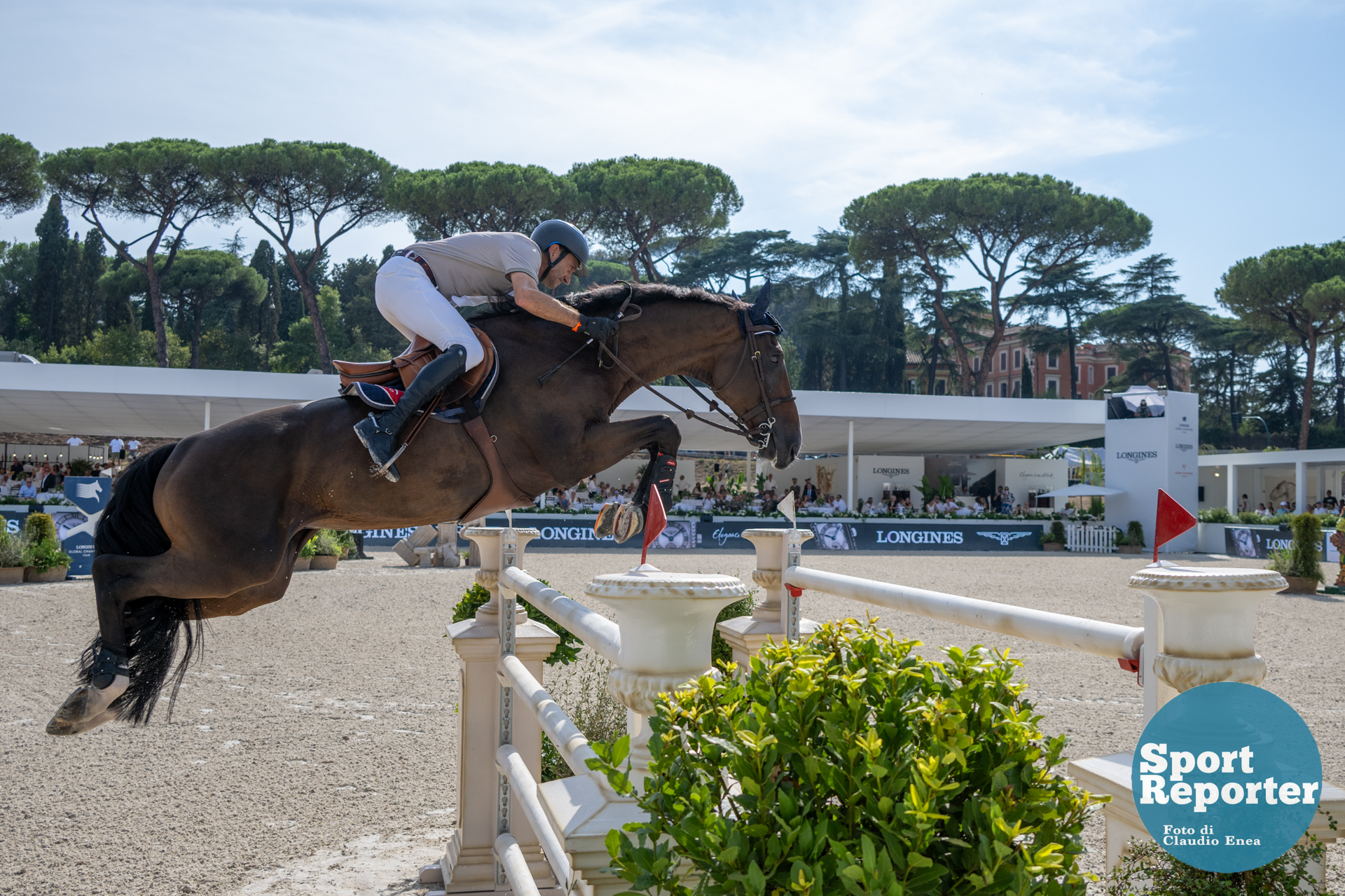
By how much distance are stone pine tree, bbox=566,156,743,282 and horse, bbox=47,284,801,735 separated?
30163 mm

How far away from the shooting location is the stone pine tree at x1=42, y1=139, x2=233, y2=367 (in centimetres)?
3072

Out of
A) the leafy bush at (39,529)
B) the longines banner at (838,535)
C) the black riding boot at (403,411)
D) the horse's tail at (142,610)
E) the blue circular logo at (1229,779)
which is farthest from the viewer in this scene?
the longines banner at (838,535)

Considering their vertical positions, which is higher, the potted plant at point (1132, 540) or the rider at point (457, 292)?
the rider at point (457, 292)

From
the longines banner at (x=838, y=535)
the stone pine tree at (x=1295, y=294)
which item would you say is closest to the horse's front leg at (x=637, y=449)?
the longines banner at (x=838, y=535)

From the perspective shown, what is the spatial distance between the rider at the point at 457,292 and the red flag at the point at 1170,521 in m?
2.05

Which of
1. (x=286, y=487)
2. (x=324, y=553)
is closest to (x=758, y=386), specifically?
(x=286, y=487)

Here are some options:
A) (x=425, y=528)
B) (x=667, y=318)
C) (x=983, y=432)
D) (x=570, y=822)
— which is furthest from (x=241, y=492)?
(x=983, y=432)

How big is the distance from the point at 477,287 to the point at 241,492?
1129 millimetres

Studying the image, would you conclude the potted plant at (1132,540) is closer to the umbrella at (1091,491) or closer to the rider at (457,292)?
the umbrella at (1091,491)

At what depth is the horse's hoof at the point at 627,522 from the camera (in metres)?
3.22

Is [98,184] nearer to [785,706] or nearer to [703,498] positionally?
[703,498]

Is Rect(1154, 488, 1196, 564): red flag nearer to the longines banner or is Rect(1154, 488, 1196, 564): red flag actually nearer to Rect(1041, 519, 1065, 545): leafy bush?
the longines banner

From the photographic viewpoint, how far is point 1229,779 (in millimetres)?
1080

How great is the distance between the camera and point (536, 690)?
203 cm
